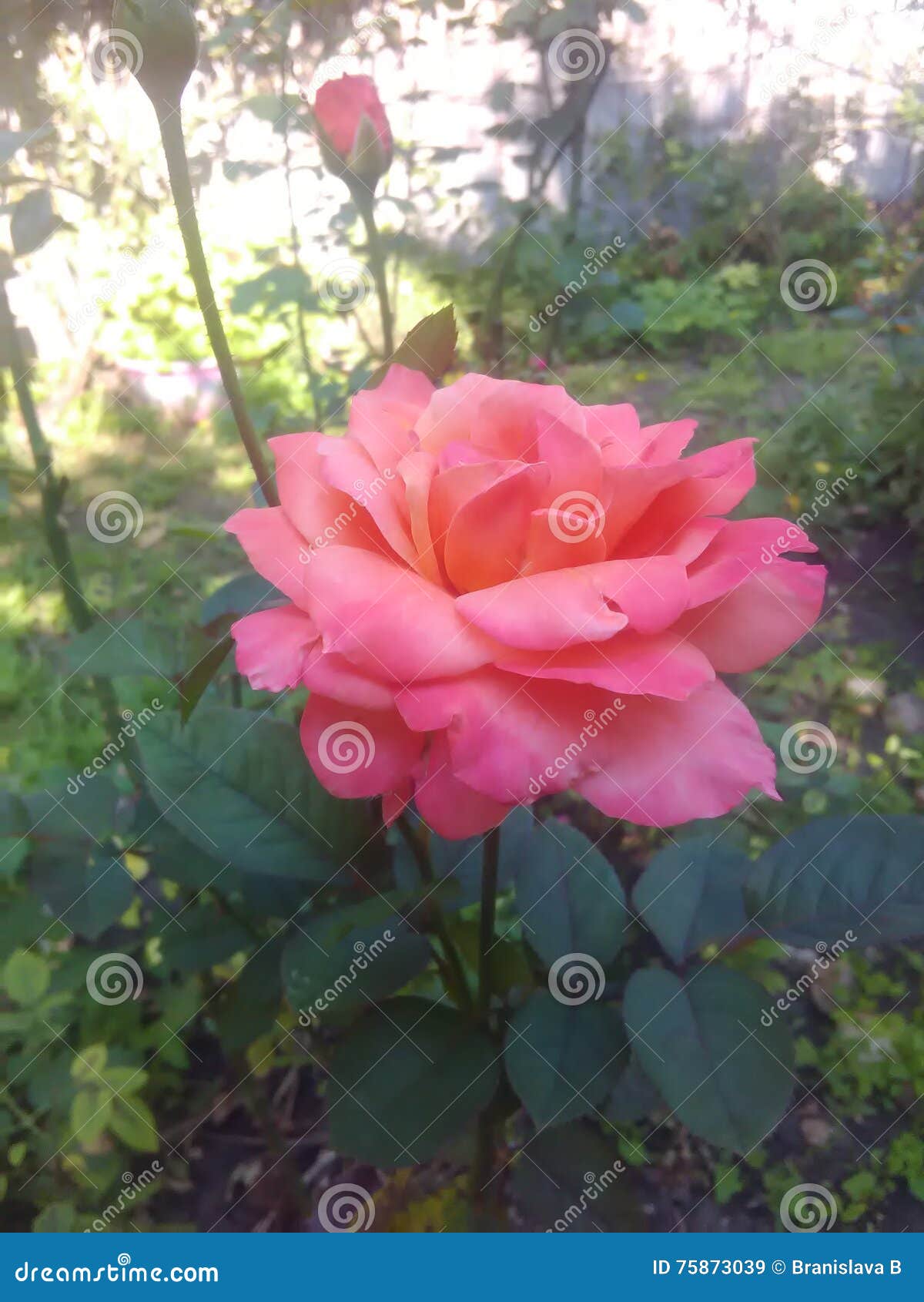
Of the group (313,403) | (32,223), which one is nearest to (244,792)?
(32,223)

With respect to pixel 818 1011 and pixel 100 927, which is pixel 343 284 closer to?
pixel 100 927

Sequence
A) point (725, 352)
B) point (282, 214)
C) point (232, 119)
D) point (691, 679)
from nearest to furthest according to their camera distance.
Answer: point (691, 679) < point (232, 119) < point (282, 214) < point (725, 352)

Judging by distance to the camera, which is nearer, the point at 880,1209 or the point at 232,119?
the point at 880,1209

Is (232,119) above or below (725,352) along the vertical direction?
above

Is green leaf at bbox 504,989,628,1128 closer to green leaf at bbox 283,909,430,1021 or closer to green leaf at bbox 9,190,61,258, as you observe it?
green leaf at bbox 283,909,430,1021

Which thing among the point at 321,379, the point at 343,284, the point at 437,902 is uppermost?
the point at 343,284

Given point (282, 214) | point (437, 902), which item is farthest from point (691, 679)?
point (282, 214)

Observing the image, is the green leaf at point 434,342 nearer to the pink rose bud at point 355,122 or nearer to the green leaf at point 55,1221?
the pink rose bud at point 355,122
